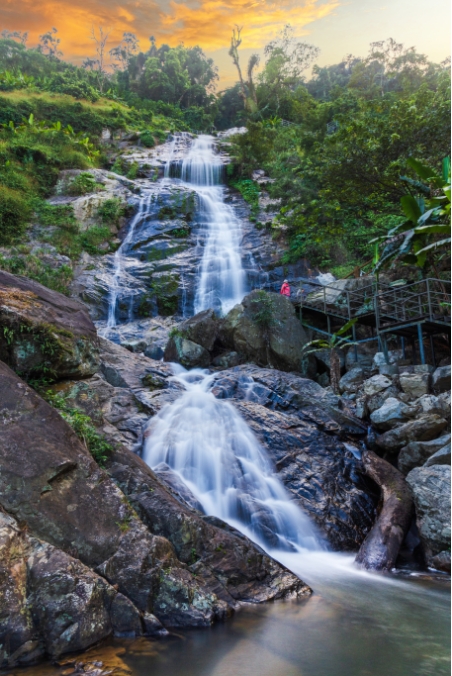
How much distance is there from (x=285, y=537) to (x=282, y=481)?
133 centimetres

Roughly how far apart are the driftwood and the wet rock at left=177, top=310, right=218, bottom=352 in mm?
7053

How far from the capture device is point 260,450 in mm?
9219

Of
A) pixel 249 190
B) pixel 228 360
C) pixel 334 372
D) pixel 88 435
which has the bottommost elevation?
pixel 88 435

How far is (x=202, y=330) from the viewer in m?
14.8

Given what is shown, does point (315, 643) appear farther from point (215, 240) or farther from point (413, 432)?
point (215, 240)

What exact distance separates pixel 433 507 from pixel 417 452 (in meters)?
1.74

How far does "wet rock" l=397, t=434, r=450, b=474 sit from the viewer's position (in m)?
8.76

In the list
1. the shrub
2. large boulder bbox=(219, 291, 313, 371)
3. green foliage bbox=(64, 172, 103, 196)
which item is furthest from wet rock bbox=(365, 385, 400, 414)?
green foliage bbox=(64, 172, 103, 196)

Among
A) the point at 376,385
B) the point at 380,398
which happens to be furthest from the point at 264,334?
the point at 380,398

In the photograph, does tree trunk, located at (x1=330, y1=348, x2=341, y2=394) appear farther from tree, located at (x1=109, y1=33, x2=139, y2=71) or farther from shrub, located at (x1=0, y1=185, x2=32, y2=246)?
tree, located at (x1=109, y1=33, x2=139, y2=71)

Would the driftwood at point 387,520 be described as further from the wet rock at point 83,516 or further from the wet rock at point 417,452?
the wet rock at point 83,516

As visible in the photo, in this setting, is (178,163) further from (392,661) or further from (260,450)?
(392,661)

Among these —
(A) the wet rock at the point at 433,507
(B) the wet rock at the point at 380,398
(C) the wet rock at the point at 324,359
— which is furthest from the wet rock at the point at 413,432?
(C) the wet rock at the point at 324,359

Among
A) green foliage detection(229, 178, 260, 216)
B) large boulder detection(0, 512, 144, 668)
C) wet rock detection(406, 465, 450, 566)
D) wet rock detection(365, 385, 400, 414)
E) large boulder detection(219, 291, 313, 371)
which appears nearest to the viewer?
large boulder detection(0, 512, 144, 668)
